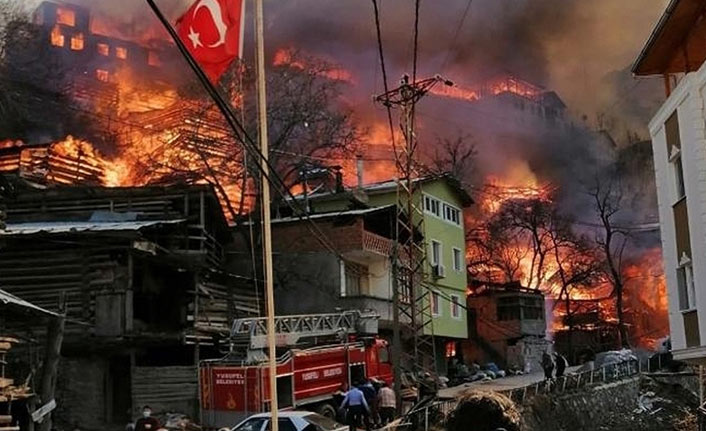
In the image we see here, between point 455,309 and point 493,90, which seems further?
point 493,90

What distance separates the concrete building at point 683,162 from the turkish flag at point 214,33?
1094 centimetres

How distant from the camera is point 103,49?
76.1m

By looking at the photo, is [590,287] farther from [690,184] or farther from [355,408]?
[690,184]

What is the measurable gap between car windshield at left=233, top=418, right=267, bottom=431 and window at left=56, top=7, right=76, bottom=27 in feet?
229

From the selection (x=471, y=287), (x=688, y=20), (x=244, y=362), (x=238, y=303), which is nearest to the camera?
(x=688, y=20)

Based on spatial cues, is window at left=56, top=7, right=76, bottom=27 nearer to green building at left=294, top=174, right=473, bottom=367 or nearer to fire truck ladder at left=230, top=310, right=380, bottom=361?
green building at left=294, top=174, right=473, bottom=367

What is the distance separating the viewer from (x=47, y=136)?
58.5 metres

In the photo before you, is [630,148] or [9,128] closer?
[9,128]

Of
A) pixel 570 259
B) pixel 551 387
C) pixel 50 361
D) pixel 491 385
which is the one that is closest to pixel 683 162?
pixel 551 387

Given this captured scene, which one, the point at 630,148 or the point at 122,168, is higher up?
the point at 630,148

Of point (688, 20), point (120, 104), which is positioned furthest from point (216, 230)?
point (120, 104)

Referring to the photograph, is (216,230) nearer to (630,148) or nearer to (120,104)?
(120,104)

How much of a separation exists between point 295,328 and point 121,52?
59473 millimetres

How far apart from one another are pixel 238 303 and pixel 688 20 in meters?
19.8
